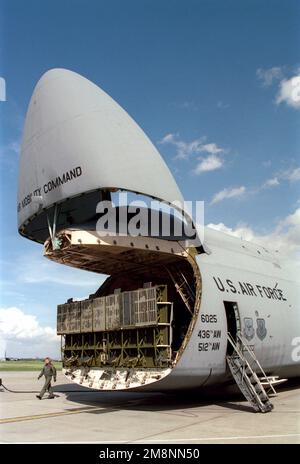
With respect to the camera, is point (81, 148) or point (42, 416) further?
point (81, 148)

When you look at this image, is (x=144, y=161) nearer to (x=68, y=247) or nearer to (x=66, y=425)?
(x=68, y=247)

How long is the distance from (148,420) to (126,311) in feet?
14.3

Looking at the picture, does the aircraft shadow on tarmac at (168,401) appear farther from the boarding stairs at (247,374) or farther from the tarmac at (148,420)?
the boarding stairs at (247,374)

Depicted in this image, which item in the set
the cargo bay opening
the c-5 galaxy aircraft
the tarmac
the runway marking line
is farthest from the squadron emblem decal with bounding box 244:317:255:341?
the runway marking line

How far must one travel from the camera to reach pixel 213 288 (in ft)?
54.9

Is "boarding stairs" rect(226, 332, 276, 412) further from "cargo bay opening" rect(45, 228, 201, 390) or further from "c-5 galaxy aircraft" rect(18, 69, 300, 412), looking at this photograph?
"cargo bay opening" rect(45, 228, 201, 390)

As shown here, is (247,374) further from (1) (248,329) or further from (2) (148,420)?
(2) (148,420)

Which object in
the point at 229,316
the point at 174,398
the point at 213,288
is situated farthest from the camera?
the point at 174,398

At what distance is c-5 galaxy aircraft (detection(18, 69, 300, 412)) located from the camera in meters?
15.3

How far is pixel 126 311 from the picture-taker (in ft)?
56.7

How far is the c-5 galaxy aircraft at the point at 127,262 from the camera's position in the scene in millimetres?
15266

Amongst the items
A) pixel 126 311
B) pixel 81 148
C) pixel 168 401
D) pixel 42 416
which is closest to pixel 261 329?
pixel 168 401

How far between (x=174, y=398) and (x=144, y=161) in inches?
403
